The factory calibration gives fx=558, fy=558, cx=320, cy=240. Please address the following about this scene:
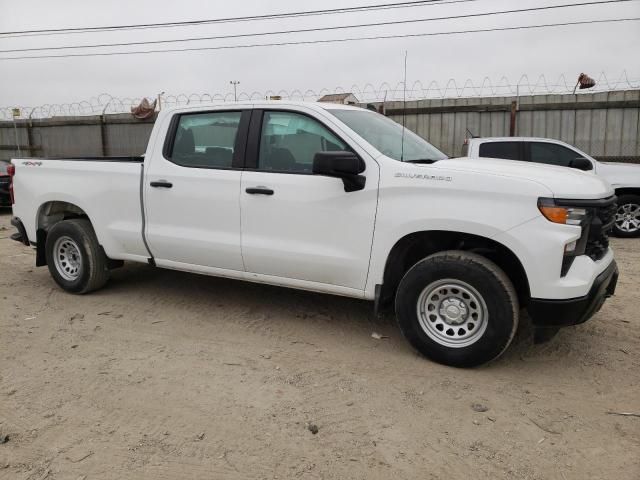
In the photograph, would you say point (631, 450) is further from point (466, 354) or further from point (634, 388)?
point (466, 354)

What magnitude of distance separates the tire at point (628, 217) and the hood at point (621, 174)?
0.22m

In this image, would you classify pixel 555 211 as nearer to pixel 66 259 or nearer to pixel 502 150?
pixel 66 259

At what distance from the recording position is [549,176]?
3.74m

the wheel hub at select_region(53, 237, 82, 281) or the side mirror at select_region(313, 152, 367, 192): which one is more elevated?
the side mirror at select_region(313, 152, 367, 192)

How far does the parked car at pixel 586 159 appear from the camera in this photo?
29.9 feet

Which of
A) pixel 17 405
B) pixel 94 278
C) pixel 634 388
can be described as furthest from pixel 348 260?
pixel 94 278

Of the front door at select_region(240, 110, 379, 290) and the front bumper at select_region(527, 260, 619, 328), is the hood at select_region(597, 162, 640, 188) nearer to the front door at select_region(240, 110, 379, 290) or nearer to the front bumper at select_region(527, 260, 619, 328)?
the front bumper at select_region(527, 260, 619, 328)

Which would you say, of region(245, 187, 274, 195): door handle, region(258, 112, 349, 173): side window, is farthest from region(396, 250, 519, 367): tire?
region(245, 187, 274, 195): door handle

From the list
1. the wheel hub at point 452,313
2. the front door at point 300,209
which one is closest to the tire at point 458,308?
the wheel hub at point 452,313

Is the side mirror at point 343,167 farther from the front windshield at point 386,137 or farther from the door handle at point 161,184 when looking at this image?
the door handle at point 161,184

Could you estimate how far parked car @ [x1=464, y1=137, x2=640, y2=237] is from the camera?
9.12 metres

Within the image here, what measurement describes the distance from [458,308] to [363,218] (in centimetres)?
94

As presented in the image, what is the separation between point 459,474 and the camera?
279cm

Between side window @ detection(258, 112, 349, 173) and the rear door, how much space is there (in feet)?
0.70
